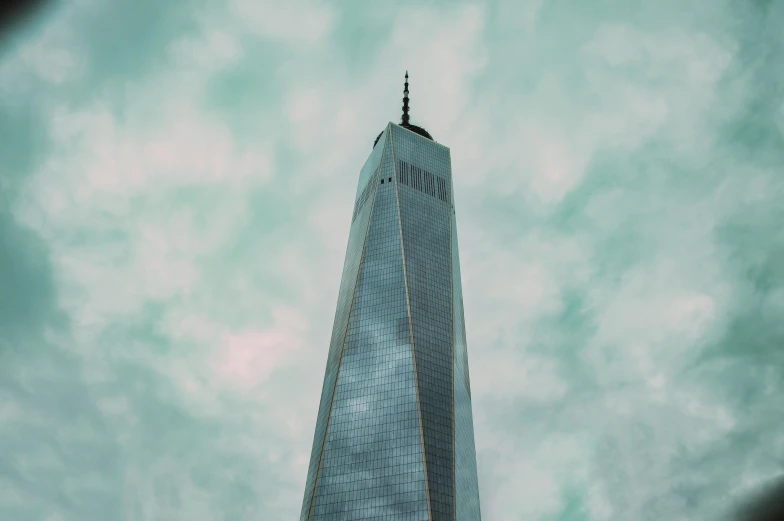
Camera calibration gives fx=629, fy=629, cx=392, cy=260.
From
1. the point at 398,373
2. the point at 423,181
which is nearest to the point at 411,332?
the point at 398,373

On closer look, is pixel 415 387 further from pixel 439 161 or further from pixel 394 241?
pixel 439 161

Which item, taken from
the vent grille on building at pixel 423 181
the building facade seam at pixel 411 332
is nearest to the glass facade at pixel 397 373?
the building facade seam at pixel 411 332

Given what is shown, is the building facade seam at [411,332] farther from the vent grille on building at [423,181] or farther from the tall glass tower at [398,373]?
the vent grille on building at [423,181]

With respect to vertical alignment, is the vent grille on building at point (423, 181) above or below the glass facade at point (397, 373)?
above

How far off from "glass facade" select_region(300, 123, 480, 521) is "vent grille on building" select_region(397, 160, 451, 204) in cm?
31

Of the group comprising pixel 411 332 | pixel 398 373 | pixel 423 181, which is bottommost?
pixel 398 373

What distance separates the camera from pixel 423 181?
452 ft

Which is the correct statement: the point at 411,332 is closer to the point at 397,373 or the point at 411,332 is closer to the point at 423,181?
the point at 397,373

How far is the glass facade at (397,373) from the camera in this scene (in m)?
96.1

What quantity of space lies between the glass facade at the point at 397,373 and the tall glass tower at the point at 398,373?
18cm

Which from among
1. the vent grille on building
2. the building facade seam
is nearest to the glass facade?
the building facade seam

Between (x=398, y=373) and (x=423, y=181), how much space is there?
48152 mm

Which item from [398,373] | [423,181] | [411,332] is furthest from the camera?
[423,181]

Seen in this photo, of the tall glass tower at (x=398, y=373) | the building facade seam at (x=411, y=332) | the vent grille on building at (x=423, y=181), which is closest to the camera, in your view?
the building facade seam at (x=411, y=332)
